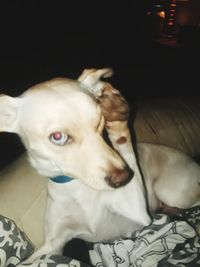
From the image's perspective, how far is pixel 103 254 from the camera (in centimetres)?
189

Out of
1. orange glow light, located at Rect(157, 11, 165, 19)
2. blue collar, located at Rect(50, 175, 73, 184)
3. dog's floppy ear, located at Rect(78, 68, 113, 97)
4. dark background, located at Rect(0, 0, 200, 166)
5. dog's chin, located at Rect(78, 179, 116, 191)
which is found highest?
dog's floppy ear, located at Rect(78, 68, 113, 97)

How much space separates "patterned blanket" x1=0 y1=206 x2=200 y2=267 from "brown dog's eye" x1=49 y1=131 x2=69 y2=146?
57 centimetres

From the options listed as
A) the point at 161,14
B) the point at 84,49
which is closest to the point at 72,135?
the point at 84,49

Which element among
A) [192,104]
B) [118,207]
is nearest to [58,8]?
[192,104]

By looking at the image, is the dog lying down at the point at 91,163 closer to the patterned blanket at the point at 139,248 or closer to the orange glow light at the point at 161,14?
the patterned blanket at the point at 139,248

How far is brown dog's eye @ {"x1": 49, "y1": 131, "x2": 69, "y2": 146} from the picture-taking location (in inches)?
58.1

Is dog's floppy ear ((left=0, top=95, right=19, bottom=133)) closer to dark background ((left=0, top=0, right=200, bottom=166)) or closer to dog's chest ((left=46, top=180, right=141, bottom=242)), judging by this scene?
dog's chest ((left=46, top=180, right=141, bottom=242))

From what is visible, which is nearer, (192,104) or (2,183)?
(2,183)

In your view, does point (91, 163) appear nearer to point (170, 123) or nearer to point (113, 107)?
point (113, 107)

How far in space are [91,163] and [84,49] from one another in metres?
3.96

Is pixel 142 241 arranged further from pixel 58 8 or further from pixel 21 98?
pixel 58 8

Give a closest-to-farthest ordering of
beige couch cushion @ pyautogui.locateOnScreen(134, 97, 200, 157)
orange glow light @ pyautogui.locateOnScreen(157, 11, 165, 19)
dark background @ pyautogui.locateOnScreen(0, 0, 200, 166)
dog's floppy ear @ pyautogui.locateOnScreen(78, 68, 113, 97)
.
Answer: dog's floppy ear @ pyautogui.locateOnScreen(78, 68, 113, 97), beige couch cushion @ pyautogui.locateOnScreen(134, 97, 200, 157), dark background @ pyautogui.locateOnScreen(0, 0, 200, 166), orange glow light @ pyautogui.locateOnScreen(157, 11, 165, 19)

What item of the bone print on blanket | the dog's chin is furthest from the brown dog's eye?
the bone print on blanket

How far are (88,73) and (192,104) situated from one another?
140 centimetres
